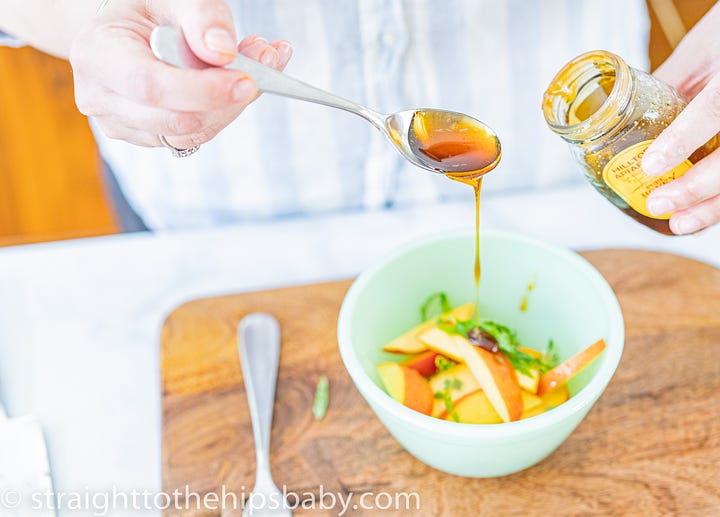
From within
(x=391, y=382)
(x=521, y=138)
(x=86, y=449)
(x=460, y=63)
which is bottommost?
(x=86, y=449)

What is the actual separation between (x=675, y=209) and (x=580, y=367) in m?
0.21

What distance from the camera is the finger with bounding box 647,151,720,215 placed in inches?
30.0

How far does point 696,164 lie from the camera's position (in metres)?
0.78

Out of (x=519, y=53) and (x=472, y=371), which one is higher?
(x=519, y=53)

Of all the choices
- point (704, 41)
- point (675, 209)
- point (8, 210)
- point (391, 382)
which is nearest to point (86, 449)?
point (391, 382)

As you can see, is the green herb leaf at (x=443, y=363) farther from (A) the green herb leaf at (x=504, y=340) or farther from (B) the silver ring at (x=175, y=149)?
(B) the silver ring at (x=175, y=149)

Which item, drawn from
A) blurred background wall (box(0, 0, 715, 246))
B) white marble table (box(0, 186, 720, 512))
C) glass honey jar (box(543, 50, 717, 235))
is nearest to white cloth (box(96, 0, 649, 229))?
white marble table (box(0, 186, 720, 512))

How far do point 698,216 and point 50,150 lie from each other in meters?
2.14

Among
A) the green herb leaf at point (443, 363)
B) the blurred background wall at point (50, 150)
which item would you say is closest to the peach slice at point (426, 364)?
the green herb leaf at point (443, 363)

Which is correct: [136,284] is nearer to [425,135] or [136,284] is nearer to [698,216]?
[425,135]

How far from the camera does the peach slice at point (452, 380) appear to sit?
2.89 feet

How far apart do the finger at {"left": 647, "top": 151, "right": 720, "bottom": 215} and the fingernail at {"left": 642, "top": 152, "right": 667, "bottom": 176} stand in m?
0.04

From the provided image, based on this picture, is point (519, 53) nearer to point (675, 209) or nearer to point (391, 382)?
point (675, 209)

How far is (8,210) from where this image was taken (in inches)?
93.0
